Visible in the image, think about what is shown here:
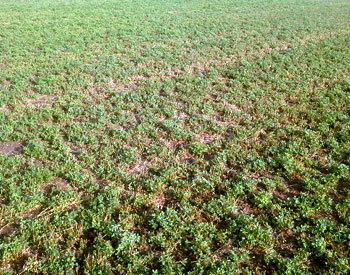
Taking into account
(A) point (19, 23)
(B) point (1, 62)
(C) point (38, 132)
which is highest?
(A) point (19, 23)

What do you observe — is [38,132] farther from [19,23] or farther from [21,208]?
[19,23]

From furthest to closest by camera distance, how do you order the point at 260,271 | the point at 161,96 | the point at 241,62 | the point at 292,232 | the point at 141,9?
the point at 141,9 < the point at 241,62 < the point at 161,96 < the point at 292,232 < the point at 260,271

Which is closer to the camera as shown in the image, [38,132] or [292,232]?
[292,232]

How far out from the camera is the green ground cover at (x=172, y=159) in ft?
15.3

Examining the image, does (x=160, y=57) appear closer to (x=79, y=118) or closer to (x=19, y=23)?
(x=79, y=118)

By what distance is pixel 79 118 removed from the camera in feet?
27.6

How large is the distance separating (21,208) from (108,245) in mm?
1931

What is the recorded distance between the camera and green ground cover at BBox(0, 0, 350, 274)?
15.3ft

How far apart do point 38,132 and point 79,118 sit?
1252mm

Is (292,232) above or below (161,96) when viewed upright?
below

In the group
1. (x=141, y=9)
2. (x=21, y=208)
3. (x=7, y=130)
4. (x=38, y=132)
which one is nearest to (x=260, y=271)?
(x=21, y=208)

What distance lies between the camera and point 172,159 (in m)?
6.79

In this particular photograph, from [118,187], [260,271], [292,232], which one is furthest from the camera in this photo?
[118,187]

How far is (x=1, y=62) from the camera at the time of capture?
12172mm
